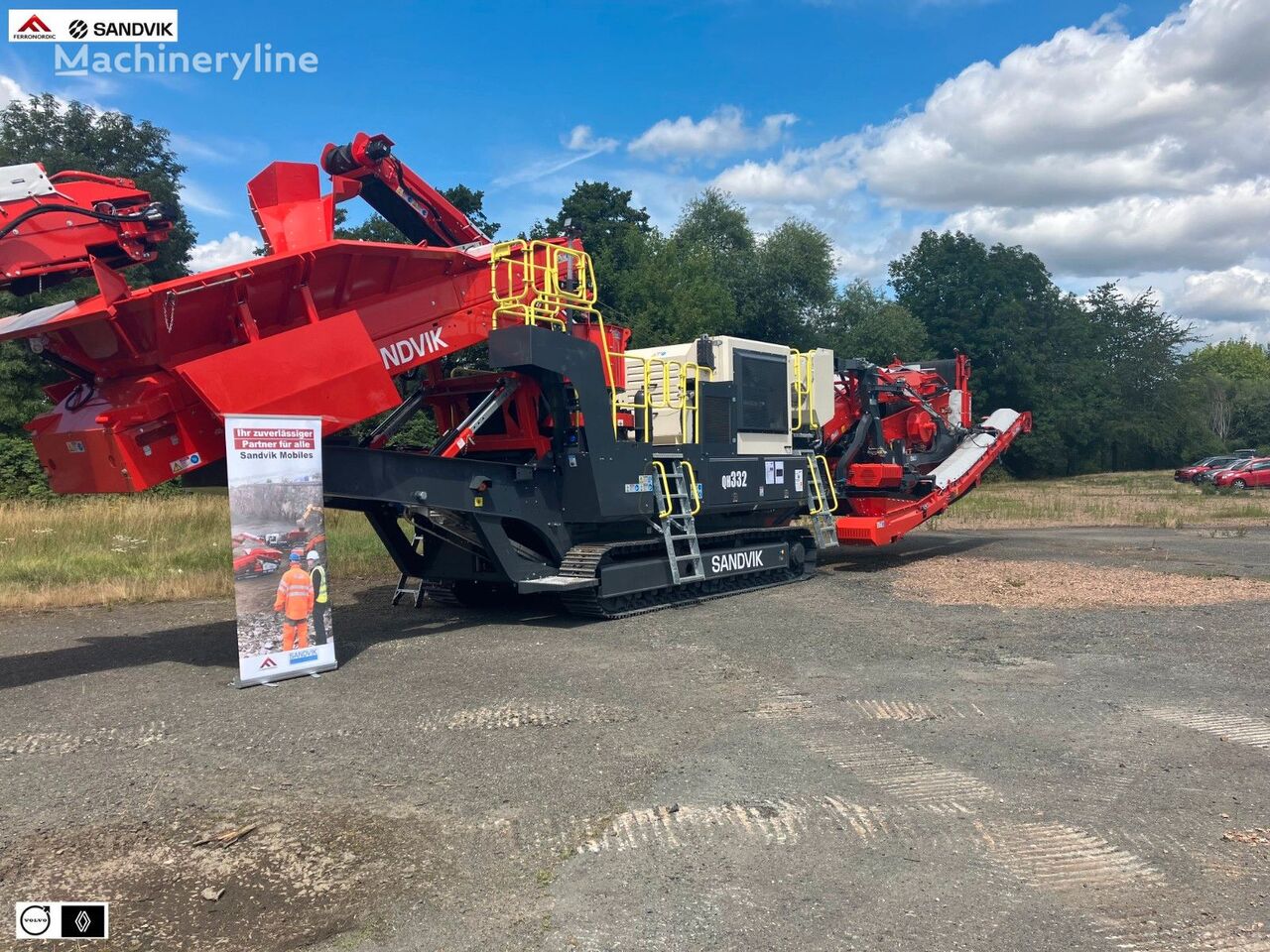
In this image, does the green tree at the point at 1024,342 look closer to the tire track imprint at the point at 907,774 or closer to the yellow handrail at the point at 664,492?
the yellow handrail at the point at 664,492

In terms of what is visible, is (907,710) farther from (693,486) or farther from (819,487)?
(819,487)

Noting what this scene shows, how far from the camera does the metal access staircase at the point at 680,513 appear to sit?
11.0m

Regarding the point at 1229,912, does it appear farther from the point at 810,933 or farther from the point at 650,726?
the point at 650,726

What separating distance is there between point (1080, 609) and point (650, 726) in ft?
22.2

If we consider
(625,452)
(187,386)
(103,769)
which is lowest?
(103,769)

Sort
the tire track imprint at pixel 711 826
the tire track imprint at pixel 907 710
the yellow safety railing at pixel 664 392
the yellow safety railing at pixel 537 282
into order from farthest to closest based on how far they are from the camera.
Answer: the yellow safety railing at pixel 664 392 → the yellow safety railing at pixel 537 282 → the tire track imprint at pixel 907 710 → the tire track imprint at pixel 711 826

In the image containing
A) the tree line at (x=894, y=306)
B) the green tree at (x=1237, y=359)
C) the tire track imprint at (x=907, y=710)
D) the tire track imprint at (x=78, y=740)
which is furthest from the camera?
the green tree at (x=1237, y=359)

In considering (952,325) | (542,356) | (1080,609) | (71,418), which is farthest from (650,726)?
(952,325)

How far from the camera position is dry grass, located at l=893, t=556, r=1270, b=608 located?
1139 centimetres

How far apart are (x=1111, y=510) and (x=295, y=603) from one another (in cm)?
2403

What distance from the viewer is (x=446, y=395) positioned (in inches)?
414

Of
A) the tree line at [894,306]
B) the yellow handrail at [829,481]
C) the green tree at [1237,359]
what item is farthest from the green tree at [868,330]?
the green tree at [1237,359]

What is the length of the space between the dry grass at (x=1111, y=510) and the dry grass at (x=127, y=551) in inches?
546

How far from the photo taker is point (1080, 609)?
35.6 ft
